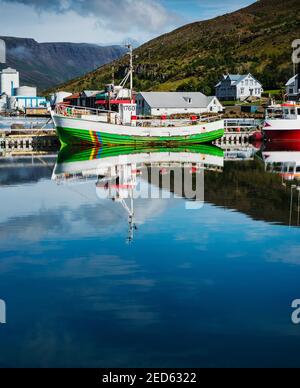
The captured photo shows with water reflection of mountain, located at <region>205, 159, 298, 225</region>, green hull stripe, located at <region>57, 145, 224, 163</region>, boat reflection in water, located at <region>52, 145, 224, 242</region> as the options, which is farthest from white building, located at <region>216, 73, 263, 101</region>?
water reflection of mountain, located at <region>205, 159, 298, 225</region>

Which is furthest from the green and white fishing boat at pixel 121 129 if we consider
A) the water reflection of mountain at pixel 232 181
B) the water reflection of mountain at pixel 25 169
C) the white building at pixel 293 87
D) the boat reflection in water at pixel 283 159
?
the white building at pixel 293 87

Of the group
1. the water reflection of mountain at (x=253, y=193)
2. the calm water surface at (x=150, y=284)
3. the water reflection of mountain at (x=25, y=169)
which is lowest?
the calm water surface at (x=150, y=284)

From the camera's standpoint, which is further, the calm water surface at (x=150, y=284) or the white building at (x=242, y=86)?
the white building at (x=242, y=86)

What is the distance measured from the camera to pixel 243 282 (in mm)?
15812

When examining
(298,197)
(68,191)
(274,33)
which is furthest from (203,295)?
(274,33)

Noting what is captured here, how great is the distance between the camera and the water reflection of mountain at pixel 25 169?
121 feet

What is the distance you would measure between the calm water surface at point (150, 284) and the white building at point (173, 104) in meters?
75.6

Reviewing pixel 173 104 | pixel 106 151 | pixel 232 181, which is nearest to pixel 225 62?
pixel 173 104

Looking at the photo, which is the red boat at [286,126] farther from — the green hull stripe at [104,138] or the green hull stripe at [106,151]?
the green hull stripe at [104,138]

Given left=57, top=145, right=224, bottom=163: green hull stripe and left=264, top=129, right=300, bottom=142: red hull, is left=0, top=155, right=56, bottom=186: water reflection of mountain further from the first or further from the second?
A: left=264, top=129, right=300, bottom=142: red hull

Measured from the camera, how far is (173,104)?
340 ft

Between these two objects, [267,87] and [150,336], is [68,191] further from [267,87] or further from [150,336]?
[267,87]
